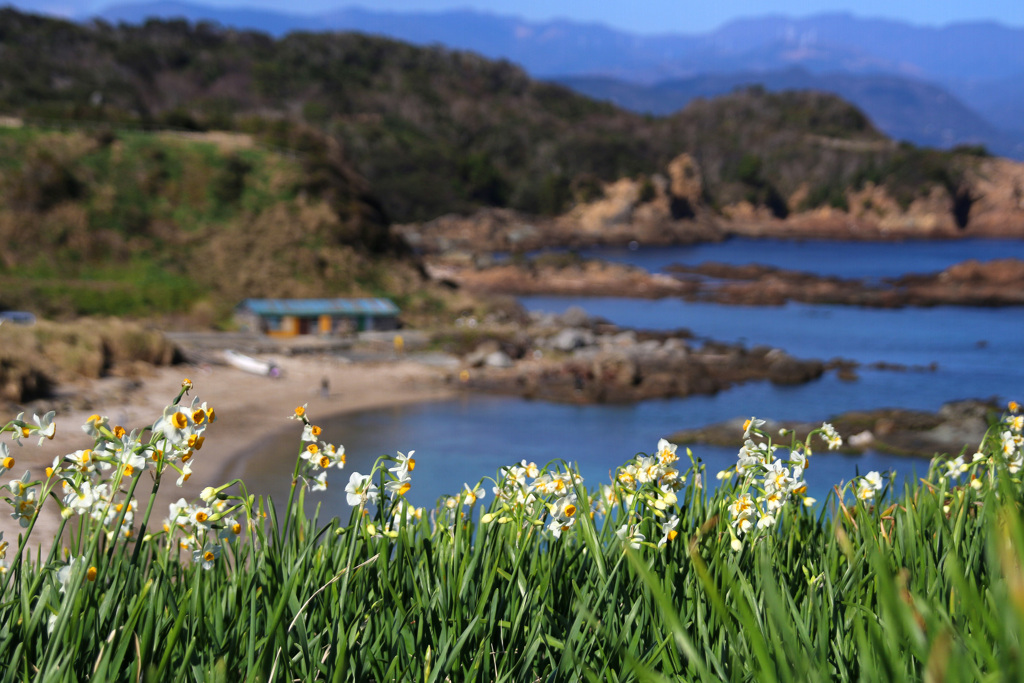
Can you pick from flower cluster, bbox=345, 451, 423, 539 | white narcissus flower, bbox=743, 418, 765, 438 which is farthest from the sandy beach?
white narcissus flower, bbox=743, 418, 765, 438

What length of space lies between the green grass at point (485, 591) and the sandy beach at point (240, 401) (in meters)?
9.95

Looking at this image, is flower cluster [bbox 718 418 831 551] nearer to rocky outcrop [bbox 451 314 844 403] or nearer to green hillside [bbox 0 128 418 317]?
rocky outcrop [bbox 451 314 844 403]

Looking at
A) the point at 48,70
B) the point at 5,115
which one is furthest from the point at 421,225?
the point at 5,115

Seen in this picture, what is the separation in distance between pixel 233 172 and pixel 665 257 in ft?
141

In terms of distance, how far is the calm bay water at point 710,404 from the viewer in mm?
20406

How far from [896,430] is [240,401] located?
18249 mm

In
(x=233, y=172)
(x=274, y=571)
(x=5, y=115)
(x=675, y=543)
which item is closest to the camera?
(x=274, y=571)

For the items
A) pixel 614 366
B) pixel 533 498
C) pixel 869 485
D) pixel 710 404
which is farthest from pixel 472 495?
pixel 614 366

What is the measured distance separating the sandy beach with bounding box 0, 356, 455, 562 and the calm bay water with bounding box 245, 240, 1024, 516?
3.02 feet

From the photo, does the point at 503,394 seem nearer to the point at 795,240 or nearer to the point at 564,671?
the point at 564,671

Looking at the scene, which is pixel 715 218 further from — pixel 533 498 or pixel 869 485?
pixel 533 498

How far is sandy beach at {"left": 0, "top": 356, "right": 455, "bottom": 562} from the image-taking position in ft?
54.3

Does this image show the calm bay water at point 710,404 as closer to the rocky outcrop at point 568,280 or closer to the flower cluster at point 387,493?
the flower cluster at point 387,493

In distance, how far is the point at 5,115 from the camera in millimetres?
50656
